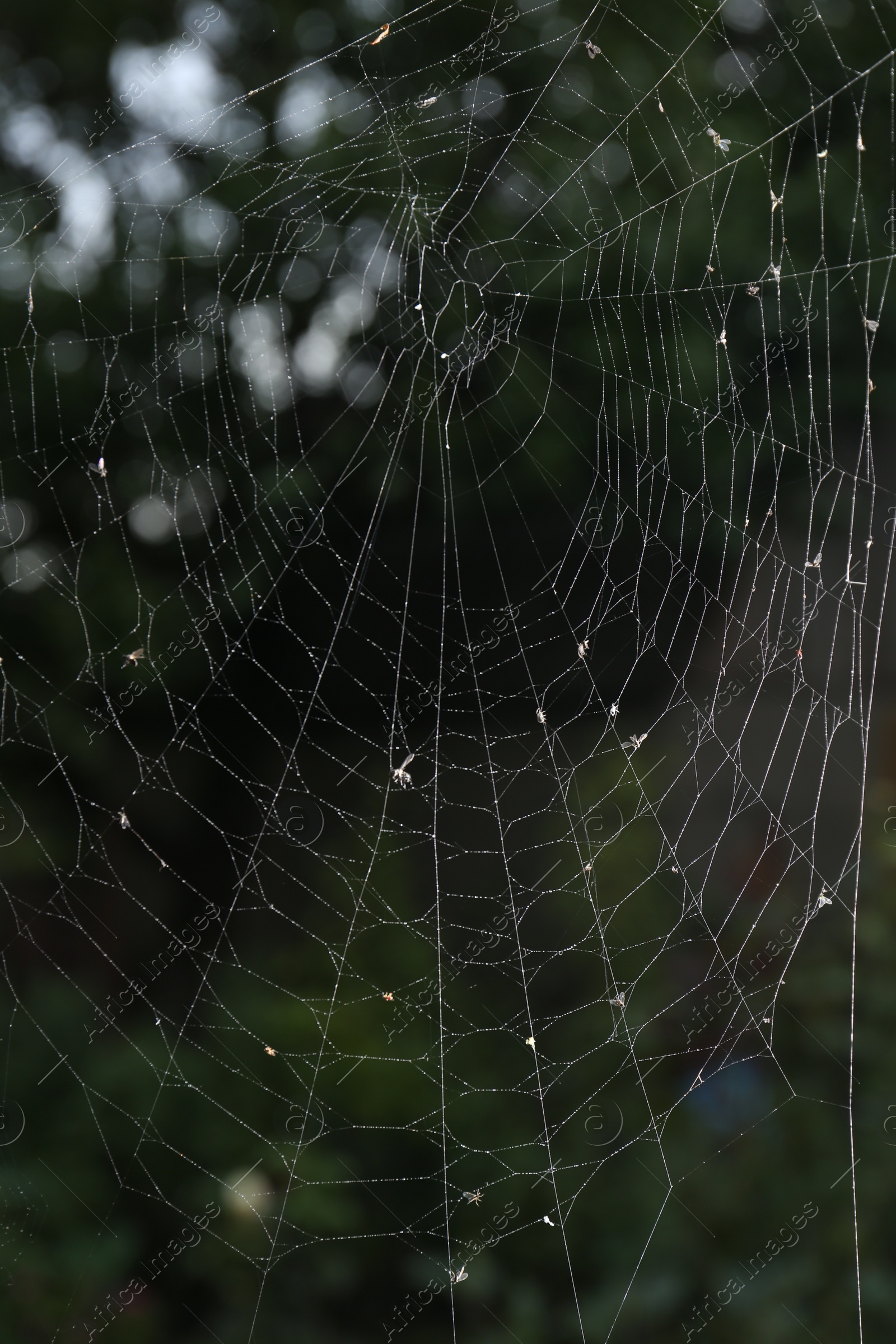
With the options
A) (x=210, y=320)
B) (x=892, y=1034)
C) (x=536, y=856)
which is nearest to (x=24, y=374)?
(x=210, y=320)

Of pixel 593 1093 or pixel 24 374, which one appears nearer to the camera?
pixel 593 1093

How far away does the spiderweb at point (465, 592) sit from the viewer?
206 cm

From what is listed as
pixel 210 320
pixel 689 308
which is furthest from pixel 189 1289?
pixel 689 308

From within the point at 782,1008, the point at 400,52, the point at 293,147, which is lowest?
the point at 782,1008

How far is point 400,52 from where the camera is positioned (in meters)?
2.58

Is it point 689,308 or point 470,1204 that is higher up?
point 689,308

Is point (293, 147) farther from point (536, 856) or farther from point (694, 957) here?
point (694, 957)

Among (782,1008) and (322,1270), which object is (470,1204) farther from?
(782,1008)

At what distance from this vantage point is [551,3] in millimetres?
2389

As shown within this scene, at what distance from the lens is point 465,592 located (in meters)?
2.99

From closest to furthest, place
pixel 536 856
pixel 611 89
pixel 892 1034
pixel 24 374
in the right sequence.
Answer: pixel 892 1034, pixel 611 89, pixel 24 374, pixel 536 856

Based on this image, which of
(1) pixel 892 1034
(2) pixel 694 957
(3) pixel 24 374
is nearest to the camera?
(1) pixel 892 1034

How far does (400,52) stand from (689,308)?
1.04 m

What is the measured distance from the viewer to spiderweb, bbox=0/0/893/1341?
206 centimetres
